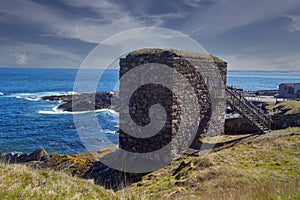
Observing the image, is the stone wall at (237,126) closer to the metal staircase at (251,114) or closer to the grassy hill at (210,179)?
the metal staircase at (251,114)

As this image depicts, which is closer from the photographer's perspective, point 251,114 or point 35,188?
point 35,188

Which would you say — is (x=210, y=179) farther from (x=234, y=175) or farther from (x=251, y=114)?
(x=251, y=114)

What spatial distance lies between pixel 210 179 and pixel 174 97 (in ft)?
14.0

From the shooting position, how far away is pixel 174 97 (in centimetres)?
1078

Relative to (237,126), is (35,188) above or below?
below

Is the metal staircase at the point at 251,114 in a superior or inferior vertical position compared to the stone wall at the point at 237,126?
superior

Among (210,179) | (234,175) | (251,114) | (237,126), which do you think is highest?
(251,114)

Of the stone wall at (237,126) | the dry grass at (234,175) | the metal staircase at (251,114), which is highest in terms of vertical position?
the metal staircase at (251,114)

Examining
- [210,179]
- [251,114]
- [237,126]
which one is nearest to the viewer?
[210,179]

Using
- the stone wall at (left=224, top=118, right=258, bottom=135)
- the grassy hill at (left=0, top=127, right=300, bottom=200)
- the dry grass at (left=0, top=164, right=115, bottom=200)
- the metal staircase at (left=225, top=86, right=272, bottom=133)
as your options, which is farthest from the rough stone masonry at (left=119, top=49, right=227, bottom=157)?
the dry grass at (left=0, top=164, right=115, bottom=200)

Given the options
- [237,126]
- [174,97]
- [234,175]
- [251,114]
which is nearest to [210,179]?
[234,175]

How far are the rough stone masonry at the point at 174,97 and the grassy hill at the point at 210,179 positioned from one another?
1510 millimetres

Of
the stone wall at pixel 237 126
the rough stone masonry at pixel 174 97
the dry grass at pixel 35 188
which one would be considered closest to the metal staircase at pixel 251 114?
the rough stone masonry at pixel 174 97

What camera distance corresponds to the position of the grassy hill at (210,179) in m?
5.06
